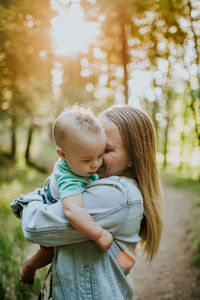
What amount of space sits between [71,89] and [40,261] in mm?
10542

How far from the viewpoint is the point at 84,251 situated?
1.51m

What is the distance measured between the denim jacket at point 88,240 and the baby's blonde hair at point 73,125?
1.07ft

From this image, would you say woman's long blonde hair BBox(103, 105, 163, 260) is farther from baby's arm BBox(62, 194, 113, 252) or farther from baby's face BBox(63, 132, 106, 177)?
baby's arm BBox(62, 194, 113, 252)

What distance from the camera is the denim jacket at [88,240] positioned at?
1.44 meters

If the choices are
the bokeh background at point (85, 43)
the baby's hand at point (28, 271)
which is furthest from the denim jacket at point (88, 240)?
the bokeh background at point (85, 43)

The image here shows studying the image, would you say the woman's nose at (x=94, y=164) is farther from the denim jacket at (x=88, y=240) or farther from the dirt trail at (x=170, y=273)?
the dirt trail at (x=170, y=273)

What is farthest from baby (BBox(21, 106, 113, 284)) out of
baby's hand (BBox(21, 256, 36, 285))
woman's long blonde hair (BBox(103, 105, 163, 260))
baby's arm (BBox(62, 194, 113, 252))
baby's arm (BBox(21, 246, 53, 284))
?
baby's hand (BBox(21, 256, 36, 285))

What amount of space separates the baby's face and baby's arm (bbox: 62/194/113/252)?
0.60 feet

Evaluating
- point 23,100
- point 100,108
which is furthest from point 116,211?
point 100,108

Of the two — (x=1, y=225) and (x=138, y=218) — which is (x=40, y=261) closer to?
(x=138, y=218)

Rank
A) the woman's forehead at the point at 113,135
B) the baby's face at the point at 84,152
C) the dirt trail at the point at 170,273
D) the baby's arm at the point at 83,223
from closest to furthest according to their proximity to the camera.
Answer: the baby's arm at the point at 83,223
the baby's face at the point at 84,152
the woman's forehead at the point at 113,135
the dirt trail at the point at 170,273

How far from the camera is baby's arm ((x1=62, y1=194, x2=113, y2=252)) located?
1.37 meters

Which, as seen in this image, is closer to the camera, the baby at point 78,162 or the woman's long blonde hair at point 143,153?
the baby at point 78,162

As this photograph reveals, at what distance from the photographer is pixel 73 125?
148 centimetres
